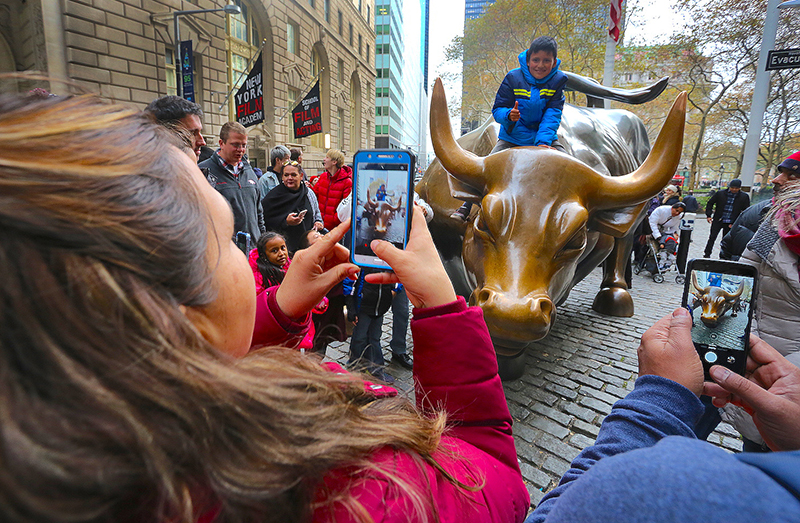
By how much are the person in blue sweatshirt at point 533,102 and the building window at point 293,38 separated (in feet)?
71.7

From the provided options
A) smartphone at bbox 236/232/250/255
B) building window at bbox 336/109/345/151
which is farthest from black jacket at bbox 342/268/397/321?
building window at bbox 336/109/345/151

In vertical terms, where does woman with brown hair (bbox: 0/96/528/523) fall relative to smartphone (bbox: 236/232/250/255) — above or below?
above

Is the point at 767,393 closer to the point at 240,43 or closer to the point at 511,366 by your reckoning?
the point at 511,366

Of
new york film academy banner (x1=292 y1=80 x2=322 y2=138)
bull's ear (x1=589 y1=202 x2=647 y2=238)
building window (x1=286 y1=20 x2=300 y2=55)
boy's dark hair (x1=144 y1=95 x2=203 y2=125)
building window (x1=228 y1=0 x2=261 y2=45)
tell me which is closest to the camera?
bull's ear (x1=589 y1=202 x2=647 y2=238)

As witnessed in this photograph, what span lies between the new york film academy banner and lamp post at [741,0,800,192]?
13.1 meters

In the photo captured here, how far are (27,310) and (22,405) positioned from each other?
0.11 m

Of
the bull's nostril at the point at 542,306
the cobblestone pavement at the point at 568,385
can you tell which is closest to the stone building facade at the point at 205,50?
the bull's nostril at the point at 542,306

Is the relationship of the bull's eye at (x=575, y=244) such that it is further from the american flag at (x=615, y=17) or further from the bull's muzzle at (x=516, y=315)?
the american flag at (x=615, y=17)

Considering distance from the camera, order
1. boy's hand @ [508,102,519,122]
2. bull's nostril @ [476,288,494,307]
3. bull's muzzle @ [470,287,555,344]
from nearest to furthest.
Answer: bull's muzzle @ [470,287,555,344], bull's nostril @ [476,288,494,307], boy's hand @ [508,102,519,122]

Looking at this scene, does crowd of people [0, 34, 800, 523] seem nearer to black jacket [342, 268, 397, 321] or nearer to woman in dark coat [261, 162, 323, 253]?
black jacket [342, 268, 397, 321]

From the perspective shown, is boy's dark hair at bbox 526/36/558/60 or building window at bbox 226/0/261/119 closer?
boy's dark hair at bbox 526/36/558/60

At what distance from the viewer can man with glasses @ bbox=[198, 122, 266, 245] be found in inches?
191

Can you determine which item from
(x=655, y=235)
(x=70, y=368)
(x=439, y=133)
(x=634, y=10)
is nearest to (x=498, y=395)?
(x=70, y=368)

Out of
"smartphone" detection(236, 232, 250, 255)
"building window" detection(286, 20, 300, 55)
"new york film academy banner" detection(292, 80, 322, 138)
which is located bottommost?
"smartphone" detection(236, 232, 250, 255)
